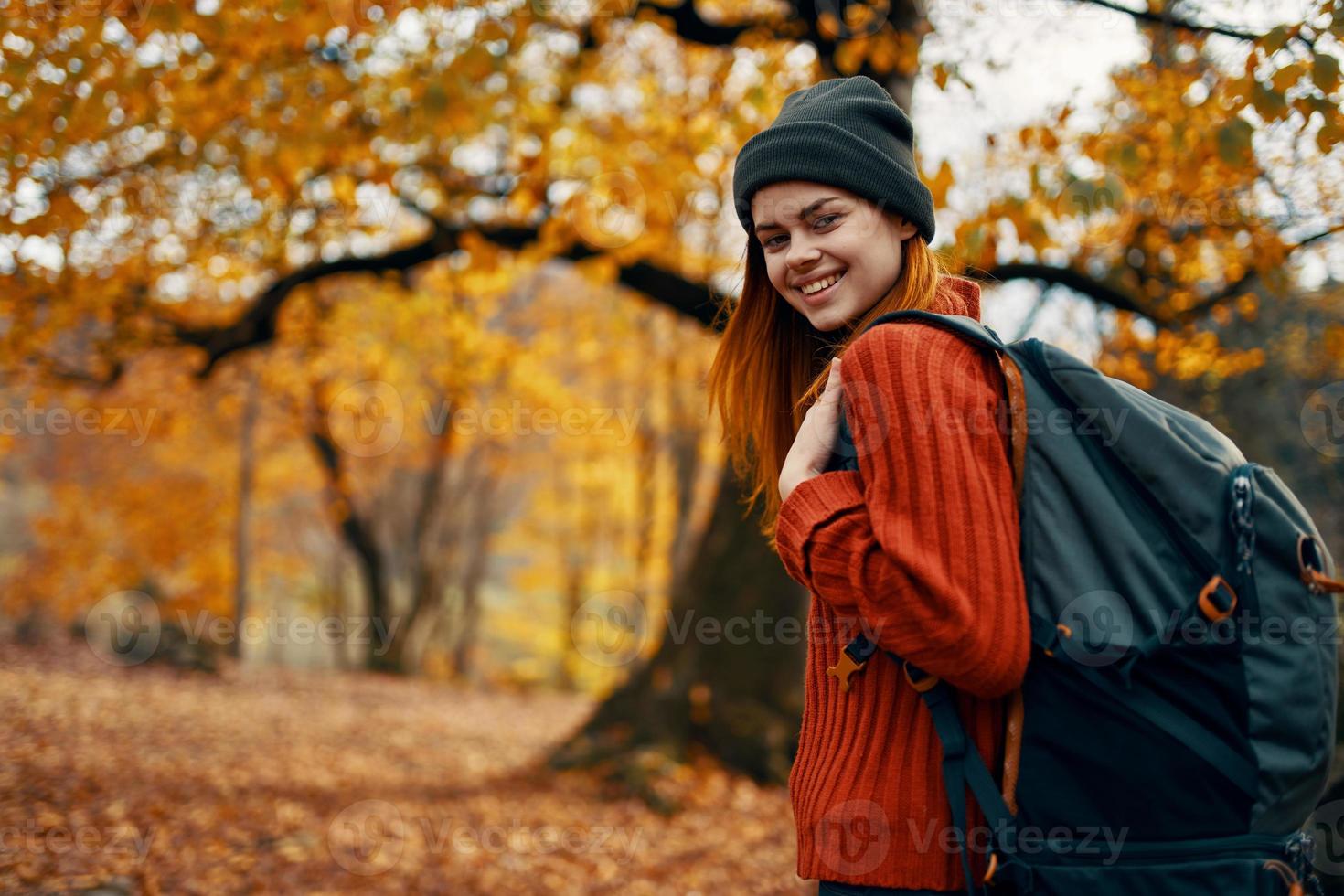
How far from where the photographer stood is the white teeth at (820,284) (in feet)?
5.73

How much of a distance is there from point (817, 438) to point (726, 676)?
6.02 m

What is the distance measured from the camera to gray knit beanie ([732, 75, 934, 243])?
172 cm

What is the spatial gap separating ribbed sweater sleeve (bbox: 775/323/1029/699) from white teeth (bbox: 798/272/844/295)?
30 cm

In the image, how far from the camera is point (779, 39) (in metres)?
6.22

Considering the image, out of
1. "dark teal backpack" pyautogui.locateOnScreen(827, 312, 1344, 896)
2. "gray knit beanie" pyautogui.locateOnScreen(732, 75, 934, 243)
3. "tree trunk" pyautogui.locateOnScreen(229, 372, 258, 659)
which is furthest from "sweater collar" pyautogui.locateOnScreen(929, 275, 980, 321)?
"tree trunk" pyautogui.locateOnScreen(229, 372, 258, 659)

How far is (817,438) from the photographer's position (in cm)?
159

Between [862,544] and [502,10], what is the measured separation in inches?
191

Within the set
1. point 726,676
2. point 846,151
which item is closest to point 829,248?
point 846,151

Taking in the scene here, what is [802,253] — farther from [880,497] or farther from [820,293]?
[880,497]

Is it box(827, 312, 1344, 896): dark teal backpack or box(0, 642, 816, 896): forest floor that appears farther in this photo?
box(0, 642, 816, 896): forest floor

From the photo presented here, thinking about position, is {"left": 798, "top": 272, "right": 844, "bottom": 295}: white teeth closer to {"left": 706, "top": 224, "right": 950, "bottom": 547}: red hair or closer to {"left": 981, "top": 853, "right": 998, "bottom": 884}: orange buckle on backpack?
{"left": 706, "top": 224, "right": 950, "bottom": 547}: red hair

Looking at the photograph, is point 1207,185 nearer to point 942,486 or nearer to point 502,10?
point 502,10

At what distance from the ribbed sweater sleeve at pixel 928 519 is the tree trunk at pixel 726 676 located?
5.61 metres

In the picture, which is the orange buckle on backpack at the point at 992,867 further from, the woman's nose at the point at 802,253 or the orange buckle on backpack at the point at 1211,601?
the woman's nose at the point at 802,253
